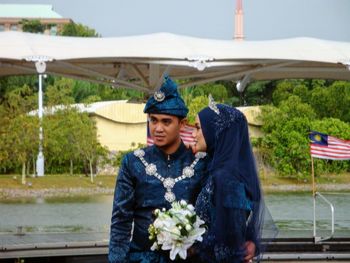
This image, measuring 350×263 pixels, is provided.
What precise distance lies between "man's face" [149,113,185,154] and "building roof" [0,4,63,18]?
108712mm

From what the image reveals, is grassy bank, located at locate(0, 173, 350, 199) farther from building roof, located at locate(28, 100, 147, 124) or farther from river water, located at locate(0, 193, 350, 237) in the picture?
building roof, located at locate(28, 100, 147, 124)

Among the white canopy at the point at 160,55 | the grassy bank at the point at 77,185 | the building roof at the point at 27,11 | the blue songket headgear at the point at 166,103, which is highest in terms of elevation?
the building roof at the point at 27,11

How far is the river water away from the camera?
20067 mm

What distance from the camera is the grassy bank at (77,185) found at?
35812mm

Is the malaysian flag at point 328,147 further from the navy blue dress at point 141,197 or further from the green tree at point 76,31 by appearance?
the green tree at point 76,31

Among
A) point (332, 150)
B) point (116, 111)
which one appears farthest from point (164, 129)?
point (116, 111)

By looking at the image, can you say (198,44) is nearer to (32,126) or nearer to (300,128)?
(32,126)

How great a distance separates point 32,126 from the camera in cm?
3675

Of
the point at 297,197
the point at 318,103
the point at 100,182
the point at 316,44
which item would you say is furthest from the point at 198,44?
the point at 318,103

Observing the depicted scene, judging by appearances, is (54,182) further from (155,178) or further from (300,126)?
(155,178)

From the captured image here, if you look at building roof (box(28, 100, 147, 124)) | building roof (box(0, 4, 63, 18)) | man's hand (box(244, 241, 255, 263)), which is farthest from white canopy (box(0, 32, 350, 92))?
building roof (box(0, 4, 63, 18))

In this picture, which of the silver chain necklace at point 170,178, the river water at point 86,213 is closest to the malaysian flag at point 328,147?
the silver chain necklace at point 170,178

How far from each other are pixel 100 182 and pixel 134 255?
34.1 meters

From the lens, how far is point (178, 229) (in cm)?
373
